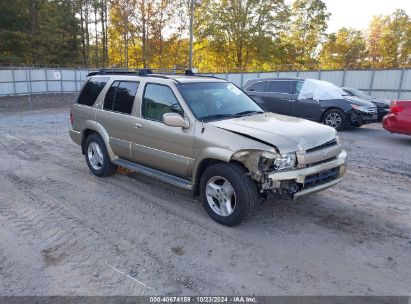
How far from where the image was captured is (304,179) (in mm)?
3924

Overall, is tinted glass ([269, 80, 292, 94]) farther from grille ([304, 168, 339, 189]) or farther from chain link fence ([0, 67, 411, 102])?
chain link fence ([0, 67, 411, 102])

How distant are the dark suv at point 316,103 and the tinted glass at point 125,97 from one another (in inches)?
263

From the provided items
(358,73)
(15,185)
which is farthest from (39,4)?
(15,185)

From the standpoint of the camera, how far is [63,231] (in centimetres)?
413

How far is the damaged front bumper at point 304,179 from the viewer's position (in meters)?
3.80

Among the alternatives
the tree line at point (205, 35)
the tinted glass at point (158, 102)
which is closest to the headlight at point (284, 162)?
the tinted glass at point (158, 102)

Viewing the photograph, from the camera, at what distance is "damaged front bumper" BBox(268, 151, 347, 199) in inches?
150

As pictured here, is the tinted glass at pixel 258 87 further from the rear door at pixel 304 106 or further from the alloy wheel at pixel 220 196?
the alloy wheel at pixel 220 196

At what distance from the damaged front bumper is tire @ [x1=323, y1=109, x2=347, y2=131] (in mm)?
7111

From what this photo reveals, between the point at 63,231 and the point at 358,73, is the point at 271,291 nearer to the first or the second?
the point at 63,231

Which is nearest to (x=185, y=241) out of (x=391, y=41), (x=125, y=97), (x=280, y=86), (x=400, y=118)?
(x=125, y=97)

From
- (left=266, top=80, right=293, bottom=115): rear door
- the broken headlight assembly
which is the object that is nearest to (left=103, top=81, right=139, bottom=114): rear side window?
the broken headlight assembly

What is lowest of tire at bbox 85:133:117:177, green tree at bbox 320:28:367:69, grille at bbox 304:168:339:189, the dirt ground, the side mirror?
the dirt ground

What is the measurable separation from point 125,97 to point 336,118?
7835mm
